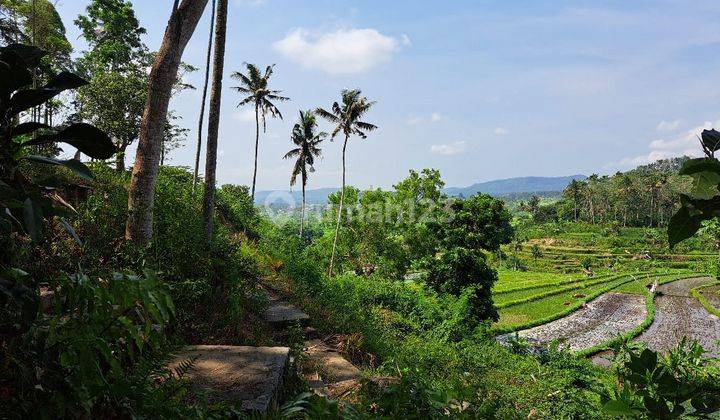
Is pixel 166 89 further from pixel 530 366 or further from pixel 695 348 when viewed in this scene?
pixel 530 366

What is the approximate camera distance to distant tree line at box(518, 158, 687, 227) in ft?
297

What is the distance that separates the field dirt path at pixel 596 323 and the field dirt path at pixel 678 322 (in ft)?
5.27

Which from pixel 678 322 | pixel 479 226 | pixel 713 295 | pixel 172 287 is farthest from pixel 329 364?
pixel 713 295

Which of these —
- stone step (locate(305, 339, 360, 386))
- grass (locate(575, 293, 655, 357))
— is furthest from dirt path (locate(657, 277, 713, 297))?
stone step (locate(305, 339, 360, 386))

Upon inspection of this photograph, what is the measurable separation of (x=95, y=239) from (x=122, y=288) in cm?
472

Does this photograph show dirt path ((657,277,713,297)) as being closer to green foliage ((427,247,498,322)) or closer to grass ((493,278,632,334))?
grass ((493,278,632,334))

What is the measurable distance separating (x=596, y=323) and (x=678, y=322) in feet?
Answer: 24.5

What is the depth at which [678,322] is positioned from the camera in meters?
39.4

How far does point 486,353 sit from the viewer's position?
10.3 meters

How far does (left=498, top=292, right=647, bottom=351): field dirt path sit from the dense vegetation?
16.4m

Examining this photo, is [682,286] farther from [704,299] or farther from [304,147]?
[304,147]

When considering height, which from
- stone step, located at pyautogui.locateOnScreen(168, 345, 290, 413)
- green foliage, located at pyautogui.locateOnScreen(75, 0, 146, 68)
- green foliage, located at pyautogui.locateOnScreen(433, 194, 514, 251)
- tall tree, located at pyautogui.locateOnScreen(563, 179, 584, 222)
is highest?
green foliage, located at pyautogui.locateOnScreen(75, 0, 146, 68)

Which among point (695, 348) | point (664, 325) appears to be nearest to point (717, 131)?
point (695, 348)

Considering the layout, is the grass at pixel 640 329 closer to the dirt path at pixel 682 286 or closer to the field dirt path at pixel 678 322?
the field dirt path at pixel 678 322
